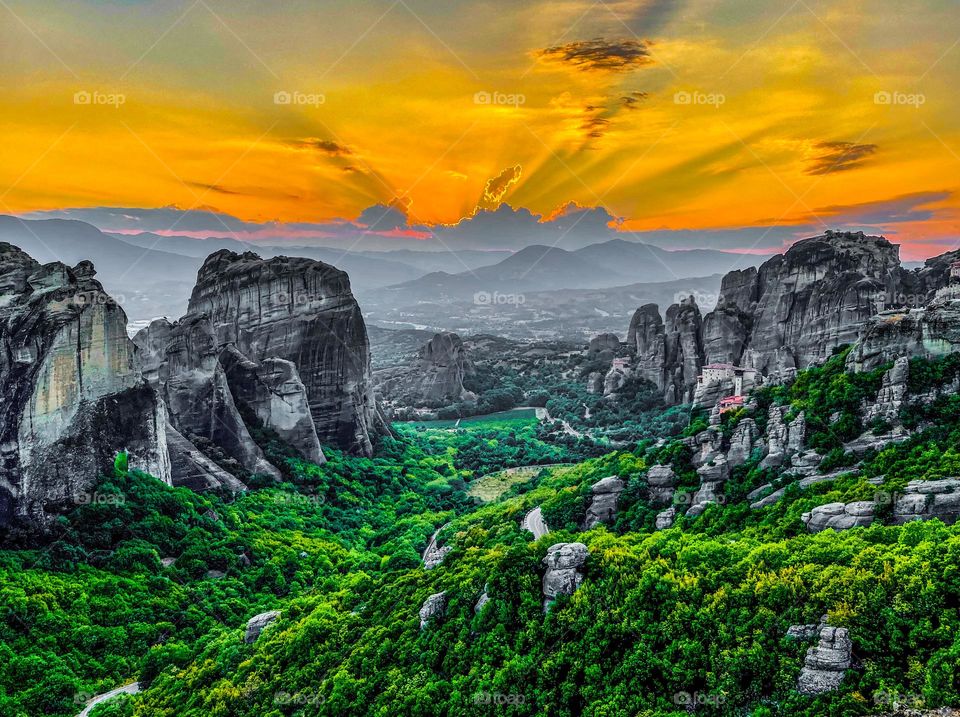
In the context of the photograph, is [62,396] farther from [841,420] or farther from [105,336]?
[841,420]

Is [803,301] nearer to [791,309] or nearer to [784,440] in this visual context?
[791,309]

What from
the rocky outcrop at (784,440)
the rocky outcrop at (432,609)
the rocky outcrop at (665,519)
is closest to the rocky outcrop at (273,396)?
the rocky outcrop at (432,609)

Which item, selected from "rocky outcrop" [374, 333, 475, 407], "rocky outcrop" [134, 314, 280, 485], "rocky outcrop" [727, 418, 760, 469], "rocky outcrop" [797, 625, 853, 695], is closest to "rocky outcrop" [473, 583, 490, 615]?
"rocky outcrop" [797, 625, 853, 695]

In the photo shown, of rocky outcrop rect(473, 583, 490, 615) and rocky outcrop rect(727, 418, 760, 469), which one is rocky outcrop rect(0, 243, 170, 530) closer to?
rocky outcrop rect(473, 583, 490, 615)

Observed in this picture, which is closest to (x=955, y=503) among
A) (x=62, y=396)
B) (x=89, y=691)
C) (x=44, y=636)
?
(x=89, y=691)

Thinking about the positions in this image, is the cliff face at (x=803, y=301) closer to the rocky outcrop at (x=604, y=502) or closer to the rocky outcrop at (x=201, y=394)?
the rocky outcrop at (x=604, y=502)

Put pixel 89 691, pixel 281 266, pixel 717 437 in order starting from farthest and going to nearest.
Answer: pixel 281 266 < pixel 717 437 < pixel 89 691
